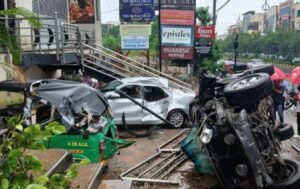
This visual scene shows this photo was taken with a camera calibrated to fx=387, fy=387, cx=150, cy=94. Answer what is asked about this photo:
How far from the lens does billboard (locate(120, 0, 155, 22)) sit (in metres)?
19.1

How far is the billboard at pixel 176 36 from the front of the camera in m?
20.8

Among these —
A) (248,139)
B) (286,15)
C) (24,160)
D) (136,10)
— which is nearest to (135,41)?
(136,10)

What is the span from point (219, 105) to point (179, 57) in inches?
569

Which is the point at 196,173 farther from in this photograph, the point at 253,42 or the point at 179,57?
the point at 253,42

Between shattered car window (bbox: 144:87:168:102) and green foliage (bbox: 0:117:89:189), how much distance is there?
9916 millimetres

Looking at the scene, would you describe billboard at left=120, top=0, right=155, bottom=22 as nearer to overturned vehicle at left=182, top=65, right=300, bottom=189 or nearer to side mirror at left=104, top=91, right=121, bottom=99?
side mirror at left=104, top=91, right=121, bottom=99

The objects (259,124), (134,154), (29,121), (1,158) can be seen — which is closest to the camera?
(1,158)

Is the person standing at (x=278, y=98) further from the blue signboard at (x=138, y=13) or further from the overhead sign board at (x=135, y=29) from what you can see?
the blue signboard at (x=138, y=13)

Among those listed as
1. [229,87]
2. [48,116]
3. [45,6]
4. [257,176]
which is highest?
[45,6]

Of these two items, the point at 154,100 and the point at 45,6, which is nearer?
the point at 154,100

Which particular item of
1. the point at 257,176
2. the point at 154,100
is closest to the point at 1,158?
the point at 257,176

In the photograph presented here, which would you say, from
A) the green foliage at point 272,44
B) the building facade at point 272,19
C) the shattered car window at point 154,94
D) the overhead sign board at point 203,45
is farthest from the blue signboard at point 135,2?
the building facade at point 272,19

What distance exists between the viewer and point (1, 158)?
2281 mm

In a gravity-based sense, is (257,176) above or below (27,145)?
below
